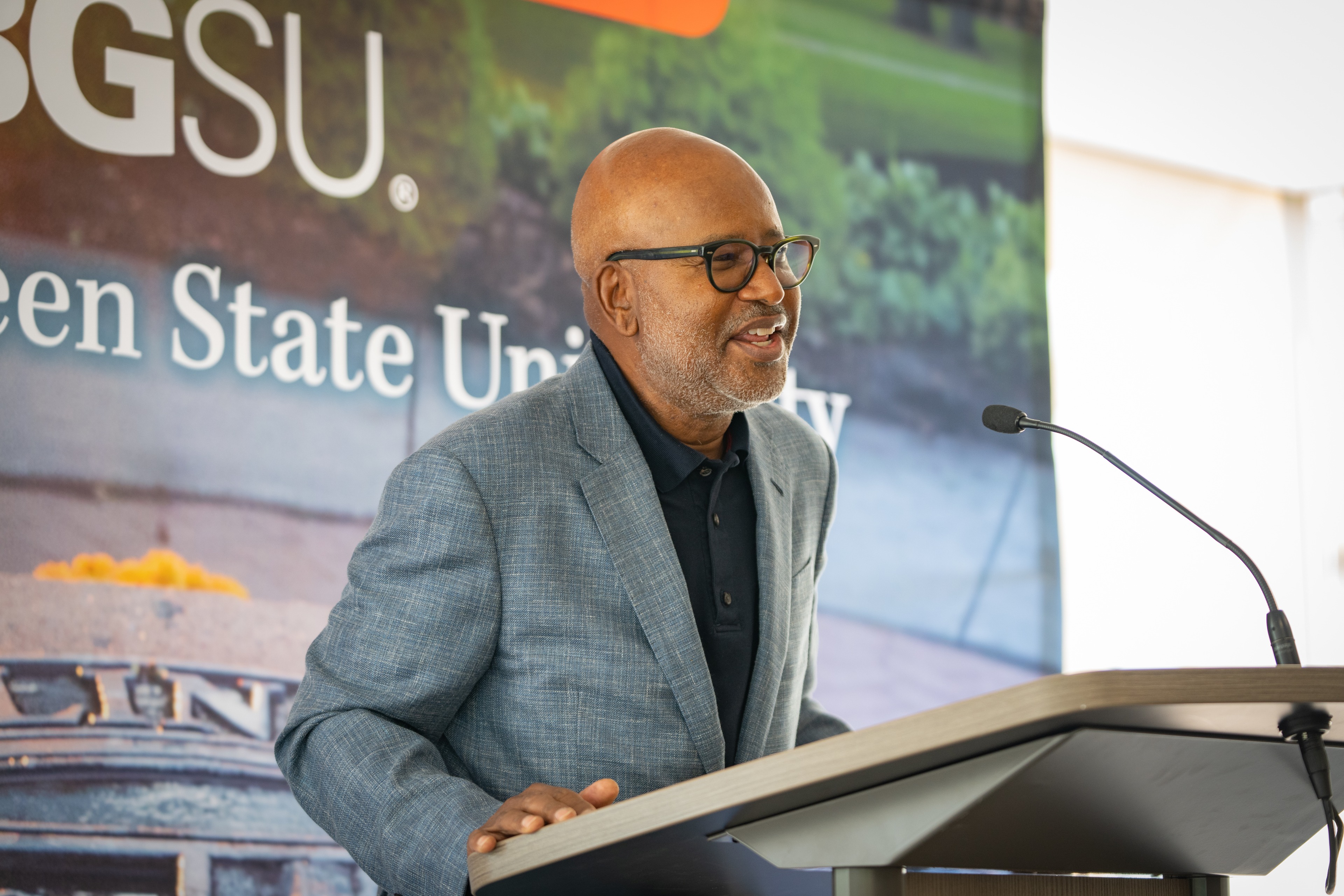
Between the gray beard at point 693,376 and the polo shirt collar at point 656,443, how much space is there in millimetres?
45

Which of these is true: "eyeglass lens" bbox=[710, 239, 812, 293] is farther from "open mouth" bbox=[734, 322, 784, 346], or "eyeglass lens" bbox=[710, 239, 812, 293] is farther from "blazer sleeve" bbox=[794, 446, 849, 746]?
"blazer sleeve" bbox=[794, 446, 849, 746]

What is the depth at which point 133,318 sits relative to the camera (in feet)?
8.30

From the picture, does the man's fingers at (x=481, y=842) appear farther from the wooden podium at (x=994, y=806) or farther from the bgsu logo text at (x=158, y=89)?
the bgsu logo text at (x=158, y=89)

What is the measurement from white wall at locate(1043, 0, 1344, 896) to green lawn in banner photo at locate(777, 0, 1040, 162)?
0.20m

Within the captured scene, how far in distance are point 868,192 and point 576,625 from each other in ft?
8.17

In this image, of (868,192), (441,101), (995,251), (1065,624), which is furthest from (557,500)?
(1065,624)

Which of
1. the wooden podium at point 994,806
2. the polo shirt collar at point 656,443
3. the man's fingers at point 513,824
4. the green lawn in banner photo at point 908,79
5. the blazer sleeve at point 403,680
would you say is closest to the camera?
the wooden podium at point 994,806

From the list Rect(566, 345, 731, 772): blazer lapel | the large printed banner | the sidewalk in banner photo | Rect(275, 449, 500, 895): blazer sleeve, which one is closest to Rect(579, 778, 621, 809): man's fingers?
Answer: Rect(275, 449, 500, 895): blazer sleeve

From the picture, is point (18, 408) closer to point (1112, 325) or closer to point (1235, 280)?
point (1112, 325)

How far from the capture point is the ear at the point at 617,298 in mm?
1821

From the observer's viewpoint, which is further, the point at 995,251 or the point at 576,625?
the point at 995,251

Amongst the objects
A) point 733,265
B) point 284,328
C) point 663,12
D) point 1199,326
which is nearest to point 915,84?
point 663,12

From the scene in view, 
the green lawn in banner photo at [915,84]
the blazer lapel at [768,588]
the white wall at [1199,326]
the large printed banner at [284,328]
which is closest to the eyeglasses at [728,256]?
the blazer lapel at [768,588]

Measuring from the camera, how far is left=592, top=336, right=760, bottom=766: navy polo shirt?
1.67 m
